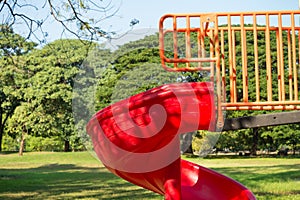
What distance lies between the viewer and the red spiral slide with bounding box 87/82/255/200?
4.39 m

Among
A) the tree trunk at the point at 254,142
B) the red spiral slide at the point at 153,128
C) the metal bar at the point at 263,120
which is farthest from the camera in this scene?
the tree trunk at the point at 254,142

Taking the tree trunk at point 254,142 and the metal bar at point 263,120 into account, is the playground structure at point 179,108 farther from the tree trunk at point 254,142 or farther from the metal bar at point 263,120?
the tree trunk at point 254,142

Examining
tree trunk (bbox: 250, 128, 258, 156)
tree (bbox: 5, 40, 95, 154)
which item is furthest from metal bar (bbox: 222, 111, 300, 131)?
tree trunk (bbox: 250, 128, 258, 156)

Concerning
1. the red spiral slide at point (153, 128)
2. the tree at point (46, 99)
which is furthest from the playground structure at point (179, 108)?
the tree at point (46, 99)

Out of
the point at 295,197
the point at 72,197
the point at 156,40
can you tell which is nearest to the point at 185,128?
the point at 156,40

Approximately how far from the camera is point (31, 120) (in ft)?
117

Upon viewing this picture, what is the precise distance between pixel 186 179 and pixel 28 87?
1269 inches

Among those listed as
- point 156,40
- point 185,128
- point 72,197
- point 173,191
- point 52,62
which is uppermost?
point 52,62

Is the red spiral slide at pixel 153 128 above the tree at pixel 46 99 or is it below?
below

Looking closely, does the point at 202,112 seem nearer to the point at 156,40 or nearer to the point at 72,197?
the point at 156,40

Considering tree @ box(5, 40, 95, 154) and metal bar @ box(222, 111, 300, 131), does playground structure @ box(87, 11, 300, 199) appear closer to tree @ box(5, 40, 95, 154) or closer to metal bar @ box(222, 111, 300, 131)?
metal bar @ box(222, 111, 300, 131)

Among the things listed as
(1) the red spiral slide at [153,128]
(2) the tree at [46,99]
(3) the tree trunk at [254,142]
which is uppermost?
(2) the tree at [46,99]

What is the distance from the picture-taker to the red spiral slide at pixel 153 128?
439cm

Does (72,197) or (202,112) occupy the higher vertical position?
(202,112)
